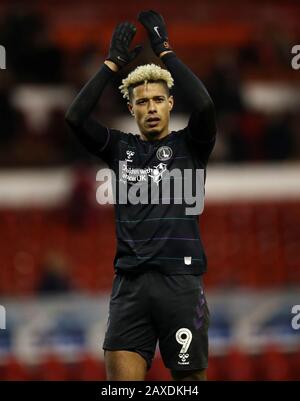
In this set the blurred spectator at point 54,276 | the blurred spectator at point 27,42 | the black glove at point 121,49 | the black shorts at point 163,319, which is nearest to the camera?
the black shorts at point 163,319

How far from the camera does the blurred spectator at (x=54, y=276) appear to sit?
423 inches

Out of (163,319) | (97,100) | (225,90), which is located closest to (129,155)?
(97,100)

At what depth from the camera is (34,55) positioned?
11.9 m

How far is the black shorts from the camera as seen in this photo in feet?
16.4

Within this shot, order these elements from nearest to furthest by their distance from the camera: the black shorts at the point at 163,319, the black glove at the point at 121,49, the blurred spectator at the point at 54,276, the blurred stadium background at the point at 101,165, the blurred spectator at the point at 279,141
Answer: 1. the black shorts at the point at 163,319
2. the black glove at the point at 121,49
3. the blurred stadium background at the point at 101,165
4. the blurred spectator at the point at 54,276
5. the blurred spectator at the point at 279,141

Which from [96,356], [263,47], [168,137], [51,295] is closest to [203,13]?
[263,47]

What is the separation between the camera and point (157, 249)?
4980 millimetres

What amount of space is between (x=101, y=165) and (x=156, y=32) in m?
6.21

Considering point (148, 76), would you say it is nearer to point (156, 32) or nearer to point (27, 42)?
point (156, 32)

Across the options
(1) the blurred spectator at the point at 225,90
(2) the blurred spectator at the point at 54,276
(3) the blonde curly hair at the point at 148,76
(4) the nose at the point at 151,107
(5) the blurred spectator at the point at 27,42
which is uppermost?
(5) the blurred spectator at the point at 27,42

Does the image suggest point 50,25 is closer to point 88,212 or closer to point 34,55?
point 34,55

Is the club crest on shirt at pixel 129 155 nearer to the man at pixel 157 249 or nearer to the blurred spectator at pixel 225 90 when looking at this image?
the man at pixel 157 249

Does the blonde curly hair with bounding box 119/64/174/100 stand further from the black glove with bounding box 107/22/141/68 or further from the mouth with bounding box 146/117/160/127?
the mouth with bounding box 146/117/160/127

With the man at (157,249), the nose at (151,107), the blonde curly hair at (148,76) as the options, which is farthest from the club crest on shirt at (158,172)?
the blonde curly hair at (148,76)
